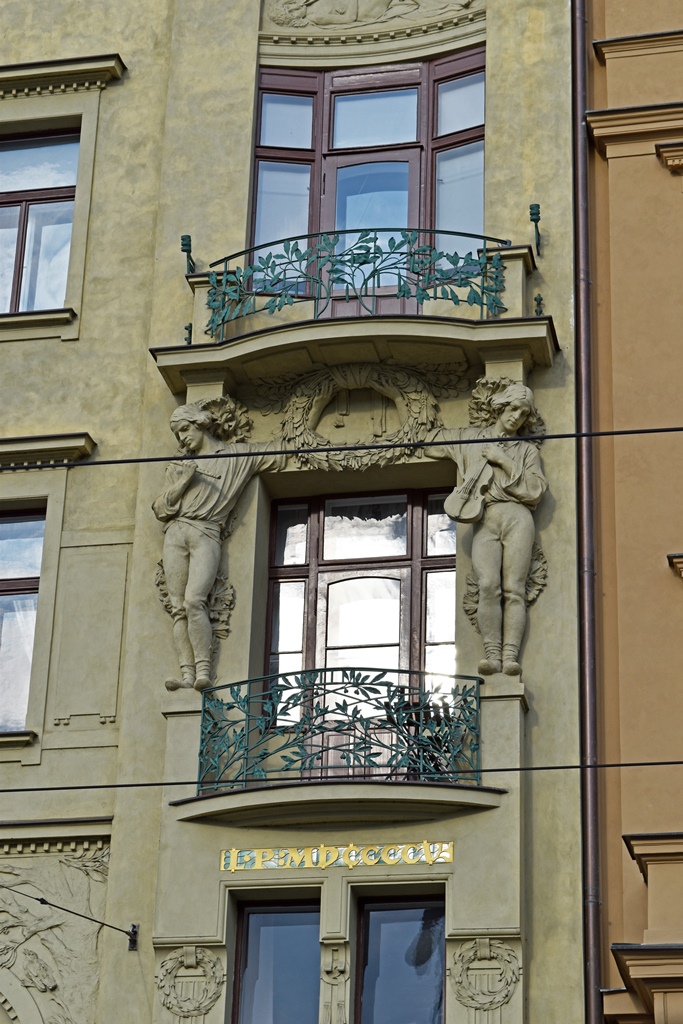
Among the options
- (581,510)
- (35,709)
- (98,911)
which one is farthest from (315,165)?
(98,911)

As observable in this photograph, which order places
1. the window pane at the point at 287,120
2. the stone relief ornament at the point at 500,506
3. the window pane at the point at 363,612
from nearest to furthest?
the stone relief ornament at the point at 500,506 → the window pane at the point at 363,612 → the window pane at the point at 287,120

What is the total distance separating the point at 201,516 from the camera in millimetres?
17875

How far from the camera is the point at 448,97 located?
19.8m

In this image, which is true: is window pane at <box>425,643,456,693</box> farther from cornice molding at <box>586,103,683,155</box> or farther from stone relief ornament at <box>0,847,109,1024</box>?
cornice molding at <box>586,103,683,155</box>

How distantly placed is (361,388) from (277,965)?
5.09 meters

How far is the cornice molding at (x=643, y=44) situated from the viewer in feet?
62.8

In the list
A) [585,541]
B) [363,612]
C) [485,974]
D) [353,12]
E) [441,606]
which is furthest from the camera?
[353,12]

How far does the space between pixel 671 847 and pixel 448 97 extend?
788 cm

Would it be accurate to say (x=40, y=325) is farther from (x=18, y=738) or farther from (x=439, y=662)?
(x=439, y=662)

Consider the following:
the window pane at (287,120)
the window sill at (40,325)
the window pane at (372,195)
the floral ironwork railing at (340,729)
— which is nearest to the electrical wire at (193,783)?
the floral ironwork railing at (340,729)

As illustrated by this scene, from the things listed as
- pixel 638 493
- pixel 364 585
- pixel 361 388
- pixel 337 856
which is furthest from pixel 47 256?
pixel 337 856

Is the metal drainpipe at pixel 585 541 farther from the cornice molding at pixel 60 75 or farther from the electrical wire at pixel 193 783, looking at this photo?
the cornice molding at pixel 60 75

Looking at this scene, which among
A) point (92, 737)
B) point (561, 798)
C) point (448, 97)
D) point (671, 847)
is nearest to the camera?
point (671, 847)

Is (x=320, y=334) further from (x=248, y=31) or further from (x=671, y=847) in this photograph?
(x=671, y=847)
